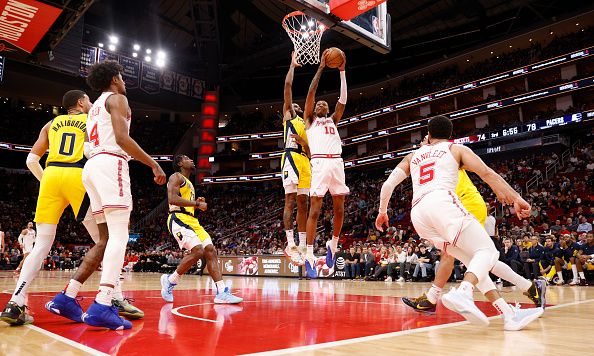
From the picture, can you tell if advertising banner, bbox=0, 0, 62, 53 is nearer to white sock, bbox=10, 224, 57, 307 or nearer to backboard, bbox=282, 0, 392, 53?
backboard, bbox=282, 0, 392, 53

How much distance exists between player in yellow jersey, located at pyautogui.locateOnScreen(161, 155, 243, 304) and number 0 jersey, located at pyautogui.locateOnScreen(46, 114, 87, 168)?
184 cm

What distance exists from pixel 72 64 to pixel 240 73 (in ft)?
35.2

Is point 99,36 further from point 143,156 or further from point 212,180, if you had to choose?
point 143,156

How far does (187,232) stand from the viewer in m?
6.58

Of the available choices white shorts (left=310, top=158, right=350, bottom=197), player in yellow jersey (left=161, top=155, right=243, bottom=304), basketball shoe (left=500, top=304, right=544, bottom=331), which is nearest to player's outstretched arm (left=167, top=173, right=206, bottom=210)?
player in yellow jersey (left=161, top=155, right=243, bottom=304)

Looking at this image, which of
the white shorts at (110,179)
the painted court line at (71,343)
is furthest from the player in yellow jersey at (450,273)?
the painted court line at (71,343)

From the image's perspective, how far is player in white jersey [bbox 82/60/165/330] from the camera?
12.1 feet

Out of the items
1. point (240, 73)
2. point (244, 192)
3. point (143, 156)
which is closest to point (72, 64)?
point (240, 73)

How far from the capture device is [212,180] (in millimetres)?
37281

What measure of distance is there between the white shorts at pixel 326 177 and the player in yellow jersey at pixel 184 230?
1.62m

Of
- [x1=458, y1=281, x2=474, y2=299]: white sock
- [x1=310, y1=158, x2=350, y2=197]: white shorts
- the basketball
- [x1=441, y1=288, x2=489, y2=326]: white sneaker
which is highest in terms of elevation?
the basketball

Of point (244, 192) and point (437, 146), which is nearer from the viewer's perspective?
point (437, 146)

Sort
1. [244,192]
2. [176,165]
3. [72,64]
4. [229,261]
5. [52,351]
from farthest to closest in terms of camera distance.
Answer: [244,192] → [72,64] → [229,261] → [176,165] → [52,351]

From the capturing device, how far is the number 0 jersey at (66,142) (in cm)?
458
